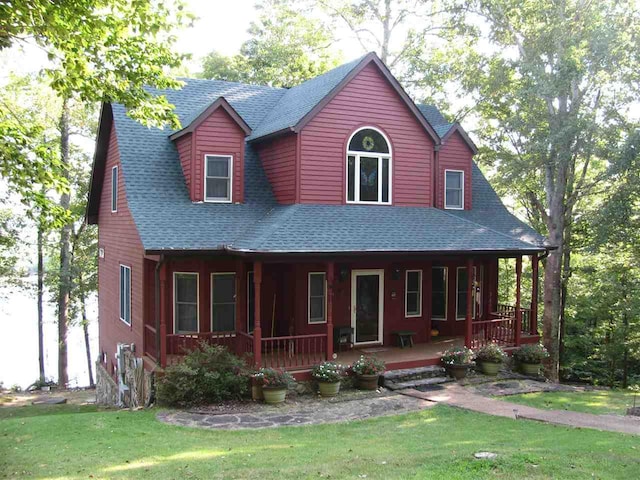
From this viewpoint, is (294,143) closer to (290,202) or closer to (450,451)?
(290,202)

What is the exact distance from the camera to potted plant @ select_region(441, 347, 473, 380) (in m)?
14.8

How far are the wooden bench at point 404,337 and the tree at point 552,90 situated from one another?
809 cm

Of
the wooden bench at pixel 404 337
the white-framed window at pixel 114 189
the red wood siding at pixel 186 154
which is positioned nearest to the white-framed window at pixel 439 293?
the wooden bench at pixel 404 337

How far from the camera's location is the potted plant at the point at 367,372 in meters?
13.6

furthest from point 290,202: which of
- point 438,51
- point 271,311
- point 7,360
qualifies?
point 7,360

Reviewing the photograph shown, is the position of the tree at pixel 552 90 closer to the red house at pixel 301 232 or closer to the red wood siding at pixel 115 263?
the red house at pixel 301 232

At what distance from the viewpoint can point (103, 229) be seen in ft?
66.8

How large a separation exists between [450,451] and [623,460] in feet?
7.88

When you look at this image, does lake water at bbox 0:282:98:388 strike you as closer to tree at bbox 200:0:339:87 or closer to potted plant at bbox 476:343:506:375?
tree at bbox 200:0:339:87

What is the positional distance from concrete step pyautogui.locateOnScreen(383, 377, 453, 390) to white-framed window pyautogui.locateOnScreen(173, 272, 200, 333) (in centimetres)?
516

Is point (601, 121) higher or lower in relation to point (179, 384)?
higher

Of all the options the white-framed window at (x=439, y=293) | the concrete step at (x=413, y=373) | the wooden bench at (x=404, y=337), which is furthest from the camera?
the white-framed window at (x=439, y=293)

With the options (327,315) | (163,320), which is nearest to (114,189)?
(163,320)

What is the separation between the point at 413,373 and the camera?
47.8 ft
